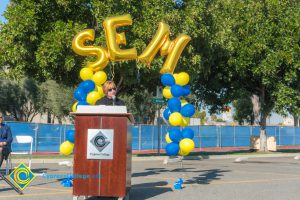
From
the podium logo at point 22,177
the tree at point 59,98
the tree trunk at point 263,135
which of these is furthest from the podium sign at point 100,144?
the tree at point 59,98

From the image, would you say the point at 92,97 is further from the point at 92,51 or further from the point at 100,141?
the point at 100,141

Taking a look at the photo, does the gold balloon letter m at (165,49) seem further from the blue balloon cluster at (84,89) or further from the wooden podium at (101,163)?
the wooden podium at (101,163)

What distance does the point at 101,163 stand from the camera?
7.89 m

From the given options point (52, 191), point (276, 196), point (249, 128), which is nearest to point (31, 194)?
point (52, 191)

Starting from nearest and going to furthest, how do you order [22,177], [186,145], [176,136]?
[22,177], [186,145], [176,136]

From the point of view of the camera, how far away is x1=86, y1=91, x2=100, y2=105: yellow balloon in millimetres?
9984

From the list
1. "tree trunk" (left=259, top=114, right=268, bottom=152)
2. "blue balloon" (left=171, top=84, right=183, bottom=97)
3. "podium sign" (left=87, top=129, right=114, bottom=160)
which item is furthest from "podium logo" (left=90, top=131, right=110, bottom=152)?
"tree trunk" (left=259, top=114, right=268, bottom=152)

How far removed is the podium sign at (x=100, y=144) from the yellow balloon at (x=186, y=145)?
227cm

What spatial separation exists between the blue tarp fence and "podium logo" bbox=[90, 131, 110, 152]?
17.5 meters

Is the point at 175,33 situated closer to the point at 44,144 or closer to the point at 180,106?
the point at 180,106

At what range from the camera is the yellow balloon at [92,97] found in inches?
393

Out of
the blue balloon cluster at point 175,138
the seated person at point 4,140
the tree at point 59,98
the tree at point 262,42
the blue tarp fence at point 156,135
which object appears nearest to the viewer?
the blue balloon cluster at point 175,138

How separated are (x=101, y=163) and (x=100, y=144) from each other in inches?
12.0

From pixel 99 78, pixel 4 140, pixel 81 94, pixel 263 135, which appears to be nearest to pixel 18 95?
pixel 263 135
